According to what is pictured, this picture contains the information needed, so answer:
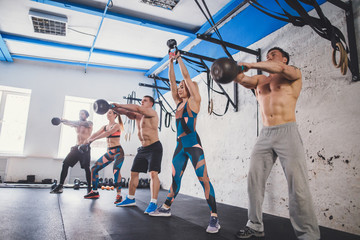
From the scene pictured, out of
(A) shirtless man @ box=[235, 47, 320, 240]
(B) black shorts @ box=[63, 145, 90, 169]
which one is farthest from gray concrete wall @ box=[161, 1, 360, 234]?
Answer: (B) black shorts @ box=[63, 145, 90, 169]

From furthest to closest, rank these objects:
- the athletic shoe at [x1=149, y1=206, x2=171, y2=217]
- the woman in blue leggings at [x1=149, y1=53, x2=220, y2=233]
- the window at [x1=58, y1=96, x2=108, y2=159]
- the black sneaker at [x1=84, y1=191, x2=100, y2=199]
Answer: the window at [x1=58, y1=96, x2=108, y2=159] → the black sneaker at [x1=84, y1=191, x2=100, y2=199] → the athletic shoe at [x1=149, y1=206, x2=171, y2=217] → the woman in blue leggings at [x1=149, y1=53, x2=220, y2=233]

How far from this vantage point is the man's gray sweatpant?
1648mm

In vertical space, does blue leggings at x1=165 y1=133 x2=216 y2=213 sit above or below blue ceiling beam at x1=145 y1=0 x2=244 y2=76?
below

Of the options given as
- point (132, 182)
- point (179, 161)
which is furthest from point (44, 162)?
point (179, 161)

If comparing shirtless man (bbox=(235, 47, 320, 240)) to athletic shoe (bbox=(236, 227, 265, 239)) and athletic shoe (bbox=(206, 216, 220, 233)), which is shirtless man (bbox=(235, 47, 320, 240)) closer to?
athletic shoe (bbox=(236, 227, 265, 239))

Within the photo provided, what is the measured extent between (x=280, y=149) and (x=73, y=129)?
593 cm

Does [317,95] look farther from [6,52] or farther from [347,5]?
[6,52]

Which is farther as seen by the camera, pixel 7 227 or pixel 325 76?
pixel 325 76

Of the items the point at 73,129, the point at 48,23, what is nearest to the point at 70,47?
the point at 48,23

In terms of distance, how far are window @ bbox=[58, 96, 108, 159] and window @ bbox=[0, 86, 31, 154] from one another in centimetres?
93

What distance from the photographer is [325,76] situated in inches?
99.5

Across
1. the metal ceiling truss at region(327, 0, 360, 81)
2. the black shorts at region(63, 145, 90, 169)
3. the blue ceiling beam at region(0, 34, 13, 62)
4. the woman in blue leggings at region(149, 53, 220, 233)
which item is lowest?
the black shorts at region(63, 145, 90, 169)

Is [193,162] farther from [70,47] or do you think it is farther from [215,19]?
[70,47]

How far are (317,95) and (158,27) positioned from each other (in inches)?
123
